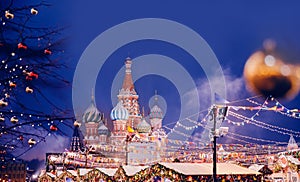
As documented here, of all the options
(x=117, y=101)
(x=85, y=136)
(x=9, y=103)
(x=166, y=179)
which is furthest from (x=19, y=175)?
(x=9, y=103)

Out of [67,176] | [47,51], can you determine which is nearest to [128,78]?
[67,176]

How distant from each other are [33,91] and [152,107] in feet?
219

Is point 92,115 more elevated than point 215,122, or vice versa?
point 92,115

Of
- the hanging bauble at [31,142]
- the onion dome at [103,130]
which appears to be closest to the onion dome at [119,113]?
the onion dome at [103,130]

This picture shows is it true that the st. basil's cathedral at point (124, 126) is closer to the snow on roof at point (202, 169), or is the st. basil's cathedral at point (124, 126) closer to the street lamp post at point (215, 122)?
the snow on roof at point (202, 169)

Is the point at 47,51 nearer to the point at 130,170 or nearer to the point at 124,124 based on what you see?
the point at 130,170

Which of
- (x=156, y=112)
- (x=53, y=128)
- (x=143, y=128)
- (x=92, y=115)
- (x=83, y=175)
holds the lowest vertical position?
(x=53, y=128)

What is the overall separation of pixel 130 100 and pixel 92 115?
21.8 feet

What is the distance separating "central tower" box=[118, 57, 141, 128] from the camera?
71000mm

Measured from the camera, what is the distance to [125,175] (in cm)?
1903

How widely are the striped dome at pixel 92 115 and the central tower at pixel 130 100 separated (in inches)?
174

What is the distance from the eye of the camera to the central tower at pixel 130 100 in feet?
233

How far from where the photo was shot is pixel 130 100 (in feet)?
237

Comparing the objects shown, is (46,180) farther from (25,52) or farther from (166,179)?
(25,52)
